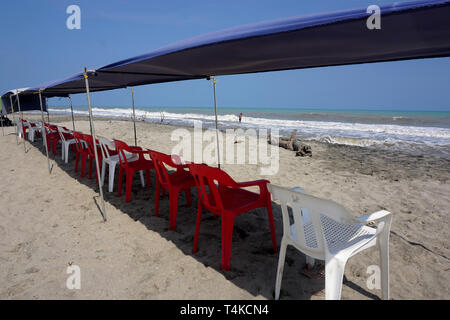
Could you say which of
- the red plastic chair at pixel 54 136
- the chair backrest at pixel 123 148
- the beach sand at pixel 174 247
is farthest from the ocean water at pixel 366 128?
the red plastic chair at pixel 54 136

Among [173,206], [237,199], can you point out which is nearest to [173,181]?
[173,206]

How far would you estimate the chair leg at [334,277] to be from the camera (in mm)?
1394

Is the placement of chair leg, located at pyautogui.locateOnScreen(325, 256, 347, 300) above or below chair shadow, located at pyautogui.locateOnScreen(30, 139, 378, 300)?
above

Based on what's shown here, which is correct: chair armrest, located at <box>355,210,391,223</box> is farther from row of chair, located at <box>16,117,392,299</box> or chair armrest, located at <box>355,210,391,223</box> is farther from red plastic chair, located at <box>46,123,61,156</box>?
red plastic chair, located at <box>46,123,61,156</box>

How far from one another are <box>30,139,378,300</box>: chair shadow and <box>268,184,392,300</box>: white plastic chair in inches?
8.2

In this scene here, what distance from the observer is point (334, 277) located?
4.62 ft

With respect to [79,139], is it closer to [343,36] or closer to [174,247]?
[174,247]

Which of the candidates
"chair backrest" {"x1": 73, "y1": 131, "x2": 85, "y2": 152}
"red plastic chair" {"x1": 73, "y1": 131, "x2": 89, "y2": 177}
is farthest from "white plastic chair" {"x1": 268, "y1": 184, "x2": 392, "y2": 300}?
"chair backrest" {"x1": 73, "y1": 131, "x2": 85, "y2": 152}

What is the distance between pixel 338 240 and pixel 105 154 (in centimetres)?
375

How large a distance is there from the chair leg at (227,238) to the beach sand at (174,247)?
80mm

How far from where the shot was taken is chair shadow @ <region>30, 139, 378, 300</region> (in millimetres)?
1897

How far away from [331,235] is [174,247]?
4.65 feet
